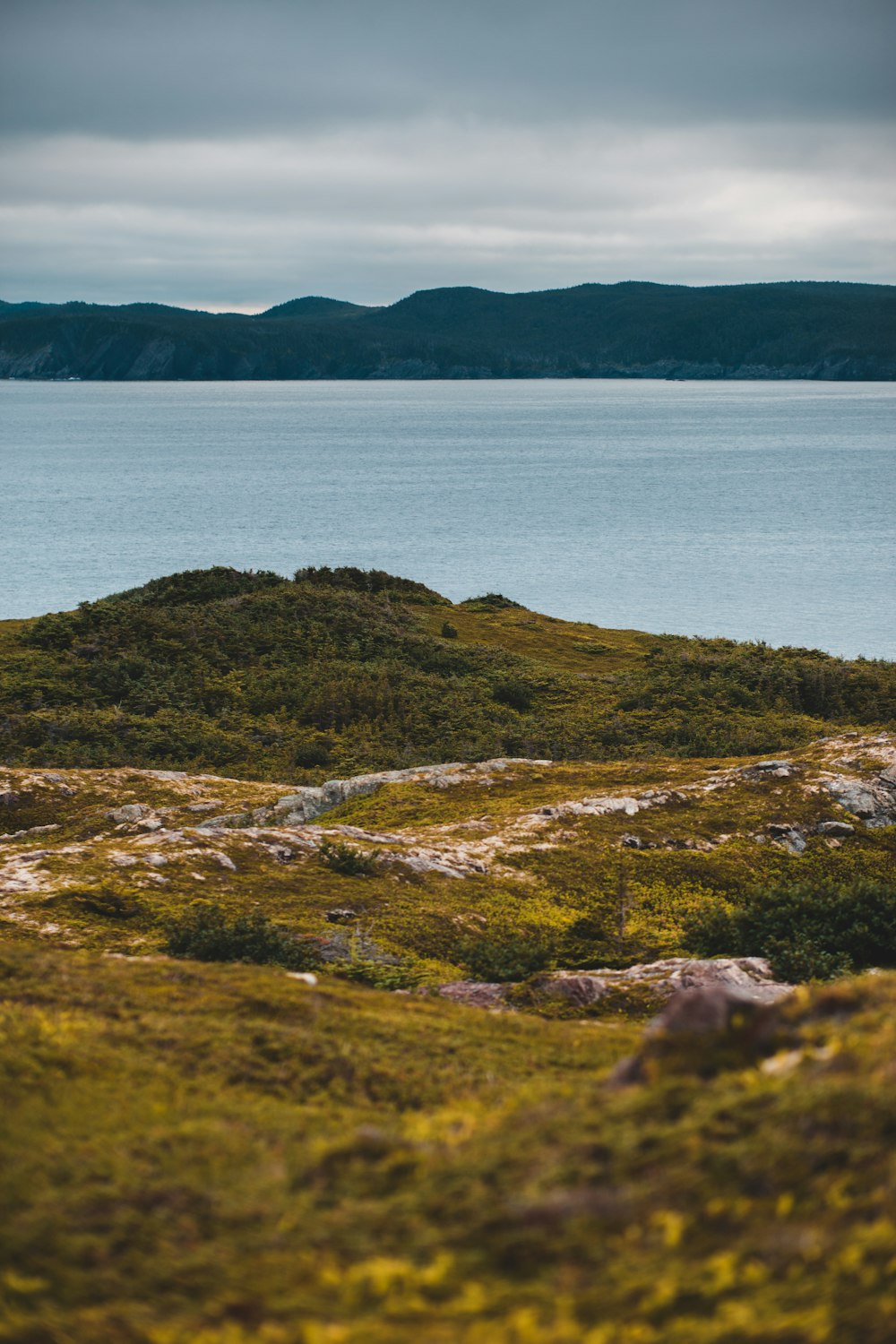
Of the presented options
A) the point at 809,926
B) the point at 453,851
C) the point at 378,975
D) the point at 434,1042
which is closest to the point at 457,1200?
the point at 434,1042

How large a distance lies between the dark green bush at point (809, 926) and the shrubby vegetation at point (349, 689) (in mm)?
17757

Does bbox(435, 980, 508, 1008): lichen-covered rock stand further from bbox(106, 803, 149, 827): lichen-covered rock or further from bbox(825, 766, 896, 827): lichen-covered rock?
bbox(825, 766, 896, 827): lichen-covered rock

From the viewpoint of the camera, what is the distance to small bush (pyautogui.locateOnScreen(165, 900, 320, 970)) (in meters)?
16.1

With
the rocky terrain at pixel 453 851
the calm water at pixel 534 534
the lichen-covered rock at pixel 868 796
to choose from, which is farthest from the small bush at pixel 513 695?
the calm water at pixel 534 534

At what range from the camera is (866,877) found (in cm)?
2138

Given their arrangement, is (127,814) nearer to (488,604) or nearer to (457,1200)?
(457,1200)

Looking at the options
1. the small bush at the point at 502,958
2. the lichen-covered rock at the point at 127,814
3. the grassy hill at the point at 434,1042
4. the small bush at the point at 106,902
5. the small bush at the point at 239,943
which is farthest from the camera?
the lichen-covered rock at the point at 127,814

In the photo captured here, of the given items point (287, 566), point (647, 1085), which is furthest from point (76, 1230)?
point (287, 566)

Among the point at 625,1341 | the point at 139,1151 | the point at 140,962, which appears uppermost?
the point at 625,1341

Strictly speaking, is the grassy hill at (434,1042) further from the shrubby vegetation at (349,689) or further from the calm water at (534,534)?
the calm water at (534,534)

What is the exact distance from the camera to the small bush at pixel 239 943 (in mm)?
16109

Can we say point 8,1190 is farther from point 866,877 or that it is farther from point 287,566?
point 287,566

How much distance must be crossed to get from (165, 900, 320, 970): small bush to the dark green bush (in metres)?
6.87

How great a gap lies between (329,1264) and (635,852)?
17105 mm
